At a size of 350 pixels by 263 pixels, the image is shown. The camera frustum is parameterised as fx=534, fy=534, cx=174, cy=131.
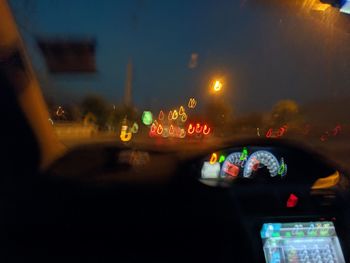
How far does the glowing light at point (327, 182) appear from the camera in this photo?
362cm

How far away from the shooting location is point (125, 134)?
11.8 feet

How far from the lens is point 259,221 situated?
3.35 m

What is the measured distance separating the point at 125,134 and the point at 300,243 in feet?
4.38

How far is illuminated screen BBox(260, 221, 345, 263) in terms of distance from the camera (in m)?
3.27

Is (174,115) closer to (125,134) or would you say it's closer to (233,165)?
(125,134)

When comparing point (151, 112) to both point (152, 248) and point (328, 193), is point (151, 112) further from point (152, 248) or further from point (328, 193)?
point (328, 193)

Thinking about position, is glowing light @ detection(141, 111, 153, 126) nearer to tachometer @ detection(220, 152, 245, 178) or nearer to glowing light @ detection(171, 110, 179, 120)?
glowing light @ detection(171, 110, 179, 120)

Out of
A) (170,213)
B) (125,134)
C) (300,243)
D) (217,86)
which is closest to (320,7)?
(217,86)

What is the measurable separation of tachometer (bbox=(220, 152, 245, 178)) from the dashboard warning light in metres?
0.42

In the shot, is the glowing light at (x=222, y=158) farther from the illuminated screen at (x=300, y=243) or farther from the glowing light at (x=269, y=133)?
the illuminated screen at (x=300, y=243)

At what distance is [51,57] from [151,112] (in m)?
0.90

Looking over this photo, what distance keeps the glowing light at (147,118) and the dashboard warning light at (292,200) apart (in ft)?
3.41

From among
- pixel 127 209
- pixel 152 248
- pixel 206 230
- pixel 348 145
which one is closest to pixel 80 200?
pixel 127 209

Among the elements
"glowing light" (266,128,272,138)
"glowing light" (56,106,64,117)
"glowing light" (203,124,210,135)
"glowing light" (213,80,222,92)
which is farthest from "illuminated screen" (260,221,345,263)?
"glowing light" (56,106,64,117)
